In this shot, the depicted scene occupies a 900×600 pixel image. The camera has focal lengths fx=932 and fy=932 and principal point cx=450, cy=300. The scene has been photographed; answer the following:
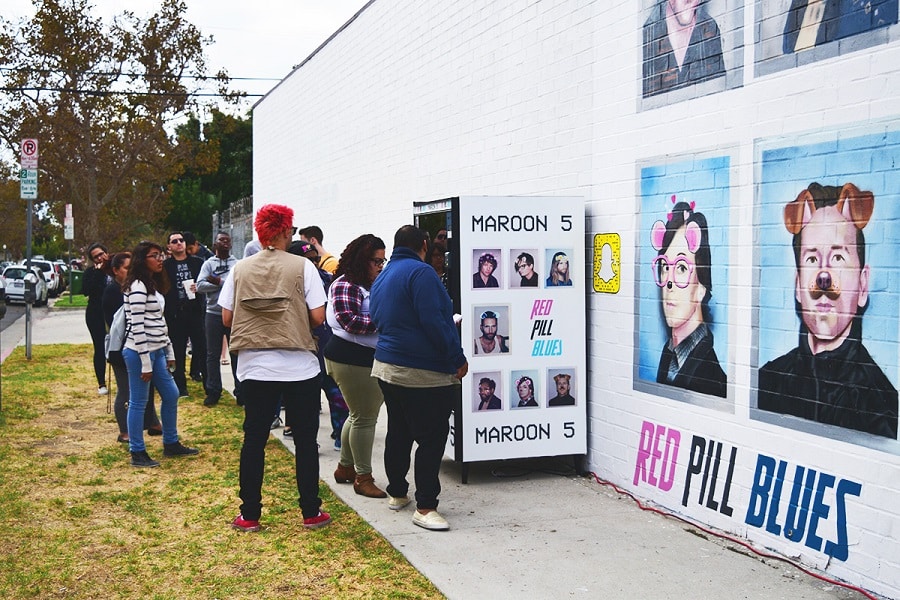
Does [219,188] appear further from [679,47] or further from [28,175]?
[679,47]

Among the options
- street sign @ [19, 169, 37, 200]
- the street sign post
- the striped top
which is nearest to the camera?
the striped top

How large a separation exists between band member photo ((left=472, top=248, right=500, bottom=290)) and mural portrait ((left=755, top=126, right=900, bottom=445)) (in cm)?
214

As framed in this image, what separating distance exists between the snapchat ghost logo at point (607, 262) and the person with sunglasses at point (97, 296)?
589 centimetres

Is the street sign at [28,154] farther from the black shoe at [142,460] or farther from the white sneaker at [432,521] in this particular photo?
the white sneaker at [432,521]

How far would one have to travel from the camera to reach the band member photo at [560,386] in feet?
23.2

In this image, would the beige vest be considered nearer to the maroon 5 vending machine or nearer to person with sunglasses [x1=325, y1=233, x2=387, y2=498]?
person with sunglasses [x1=325, y1=233, x2=387, y2=498]

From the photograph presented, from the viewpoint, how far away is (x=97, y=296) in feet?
36.6

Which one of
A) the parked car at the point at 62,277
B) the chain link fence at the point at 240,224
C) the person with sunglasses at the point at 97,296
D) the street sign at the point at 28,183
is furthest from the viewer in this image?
the parked car at the point at 62,277

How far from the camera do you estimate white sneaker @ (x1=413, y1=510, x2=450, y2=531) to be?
5793 millimetres

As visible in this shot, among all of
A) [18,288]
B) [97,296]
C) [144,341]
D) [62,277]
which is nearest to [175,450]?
[144,341]

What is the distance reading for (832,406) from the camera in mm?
4863

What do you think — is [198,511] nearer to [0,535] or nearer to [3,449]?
[0,535]

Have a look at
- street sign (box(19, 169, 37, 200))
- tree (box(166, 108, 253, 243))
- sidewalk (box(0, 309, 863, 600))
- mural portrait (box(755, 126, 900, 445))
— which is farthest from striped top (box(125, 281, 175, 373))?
tree (box(166, 108, 253, 243))

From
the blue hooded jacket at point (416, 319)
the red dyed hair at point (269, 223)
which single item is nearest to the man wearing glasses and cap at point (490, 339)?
the blue hooded jacket at point (416, 319)
